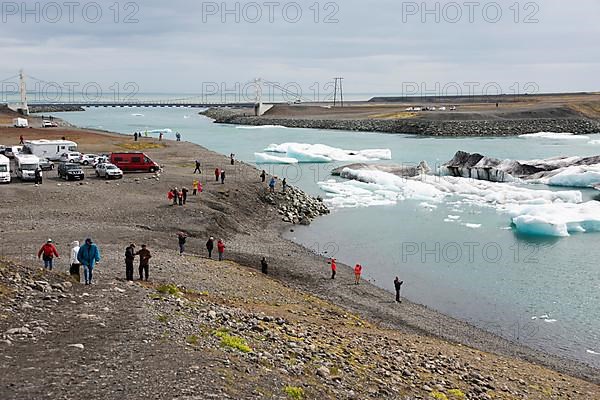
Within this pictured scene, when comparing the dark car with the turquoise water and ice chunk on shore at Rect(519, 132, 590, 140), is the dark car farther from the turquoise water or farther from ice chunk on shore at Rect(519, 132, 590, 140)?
ice chunk on shore at Rect(519, 132, 590, 140)

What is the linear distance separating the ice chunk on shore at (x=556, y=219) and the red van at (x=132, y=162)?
2306cm

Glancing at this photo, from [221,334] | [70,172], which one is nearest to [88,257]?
[221,334]

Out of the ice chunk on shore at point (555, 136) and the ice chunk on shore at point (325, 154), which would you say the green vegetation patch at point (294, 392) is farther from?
the ice chunk on shore at point (555, 136)

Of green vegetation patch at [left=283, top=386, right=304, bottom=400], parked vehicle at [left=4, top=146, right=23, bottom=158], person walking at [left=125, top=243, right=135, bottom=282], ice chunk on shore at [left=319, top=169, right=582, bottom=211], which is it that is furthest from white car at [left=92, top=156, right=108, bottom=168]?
green vegetation patch at [left=283, top=386, right=304, bottom=400]

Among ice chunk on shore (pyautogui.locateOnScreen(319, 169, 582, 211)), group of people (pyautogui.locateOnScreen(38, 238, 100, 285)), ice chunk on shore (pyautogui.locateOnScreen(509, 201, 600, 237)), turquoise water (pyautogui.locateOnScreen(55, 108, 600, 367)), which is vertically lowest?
turquoise water (pyautogui.locateOnScreen(55, 108, 600, 367))

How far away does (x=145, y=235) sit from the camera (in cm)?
2583

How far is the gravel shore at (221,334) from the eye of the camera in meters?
10.5

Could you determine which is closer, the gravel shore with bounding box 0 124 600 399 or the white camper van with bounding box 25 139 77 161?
the gravel shore with bounding box 0 124 600 399

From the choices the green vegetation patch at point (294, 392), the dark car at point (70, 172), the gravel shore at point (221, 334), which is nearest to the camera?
the gravel shore at point (221, 334)

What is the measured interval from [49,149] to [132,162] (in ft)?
25.9

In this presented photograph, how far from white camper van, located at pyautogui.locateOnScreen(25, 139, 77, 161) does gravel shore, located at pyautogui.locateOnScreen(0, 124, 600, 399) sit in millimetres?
17295

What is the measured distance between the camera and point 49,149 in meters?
45.4

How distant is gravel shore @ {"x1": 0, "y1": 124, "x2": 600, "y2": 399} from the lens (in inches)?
412

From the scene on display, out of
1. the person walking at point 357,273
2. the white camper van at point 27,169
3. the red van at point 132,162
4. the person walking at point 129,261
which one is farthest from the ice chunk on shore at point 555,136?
the person walking at point 129,261
